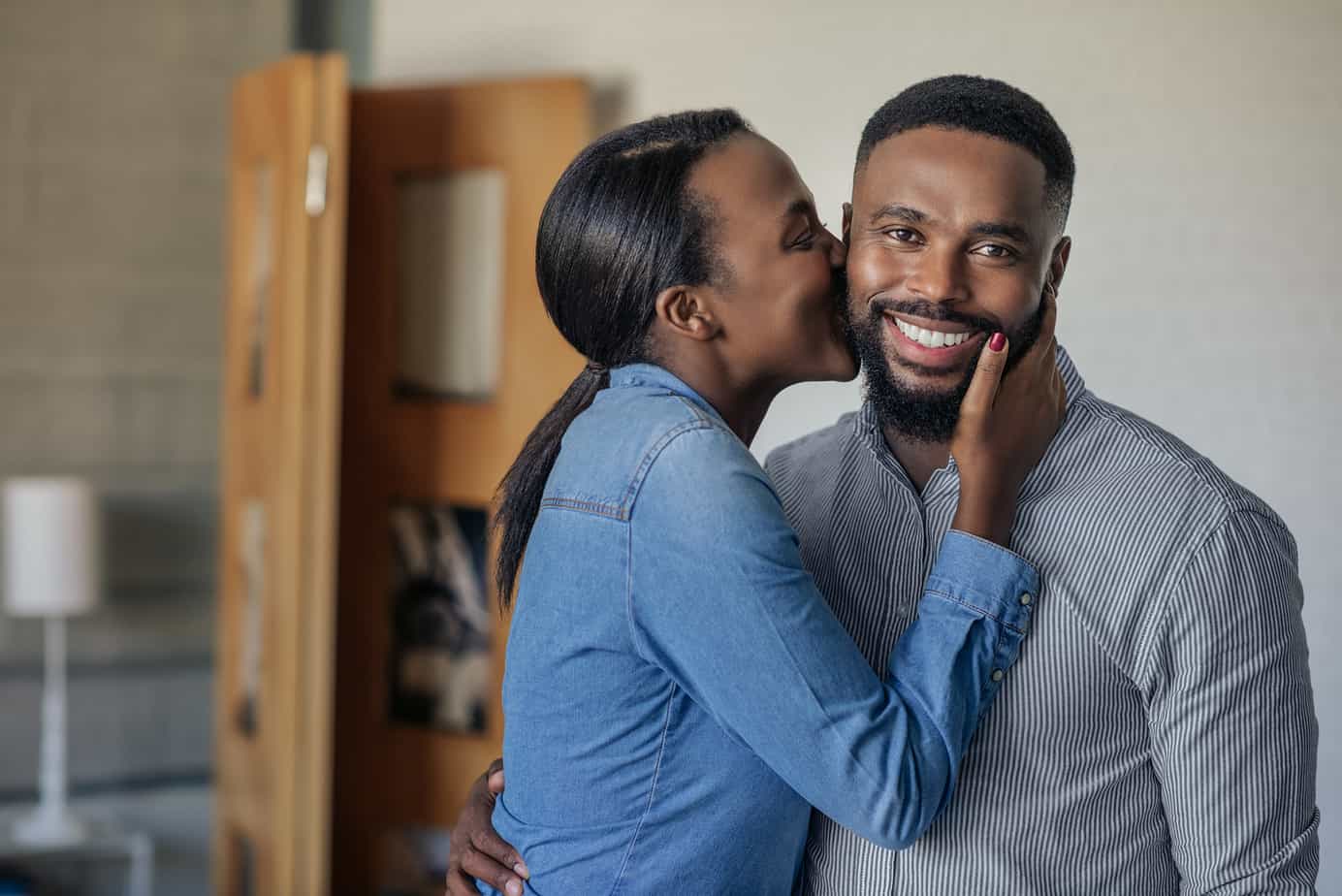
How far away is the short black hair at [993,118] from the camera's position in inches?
51.1

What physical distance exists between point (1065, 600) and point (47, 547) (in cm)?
314

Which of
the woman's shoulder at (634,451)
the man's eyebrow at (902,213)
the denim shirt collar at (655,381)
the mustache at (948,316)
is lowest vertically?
the woman's shoulder at (634,451)

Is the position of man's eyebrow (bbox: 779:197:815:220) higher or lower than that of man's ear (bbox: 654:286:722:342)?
higher

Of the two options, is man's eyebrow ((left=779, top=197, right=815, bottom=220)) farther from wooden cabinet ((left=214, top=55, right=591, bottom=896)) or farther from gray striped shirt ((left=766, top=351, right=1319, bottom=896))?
wooden cabinet ((left=214, top=55, right=591, bottom=896))

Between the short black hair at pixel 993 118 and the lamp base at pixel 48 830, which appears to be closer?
Result: the short black hair at pixel 993 118

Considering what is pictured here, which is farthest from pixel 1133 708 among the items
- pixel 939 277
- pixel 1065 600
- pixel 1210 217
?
pixel 1210 217

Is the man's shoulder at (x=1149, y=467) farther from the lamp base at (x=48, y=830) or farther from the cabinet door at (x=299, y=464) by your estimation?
the lamp base at (x=48, y=830)

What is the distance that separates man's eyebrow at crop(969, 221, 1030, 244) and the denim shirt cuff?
0.28 m

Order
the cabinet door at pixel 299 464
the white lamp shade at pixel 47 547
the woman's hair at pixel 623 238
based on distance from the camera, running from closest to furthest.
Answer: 1. the woman's hair at pixel 623 238
2. the cabinet door at pixel 299 464
3. the white lamp shade at pixel 47 547

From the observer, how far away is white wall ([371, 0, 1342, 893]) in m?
2.13

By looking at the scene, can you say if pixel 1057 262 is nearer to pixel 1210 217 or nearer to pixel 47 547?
pixel 1210 217

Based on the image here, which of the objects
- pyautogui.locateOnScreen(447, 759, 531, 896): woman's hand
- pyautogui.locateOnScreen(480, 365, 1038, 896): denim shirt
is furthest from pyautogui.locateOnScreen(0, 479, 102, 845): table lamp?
pyautogui.locateOnScreen(480, 365, 1038, 896): denim shirt

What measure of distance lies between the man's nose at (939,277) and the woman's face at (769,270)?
0.12 metres

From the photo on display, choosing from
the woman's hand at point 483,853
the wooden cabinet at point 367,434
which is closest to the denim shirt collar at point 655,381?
the woman's hand at point 483,853
